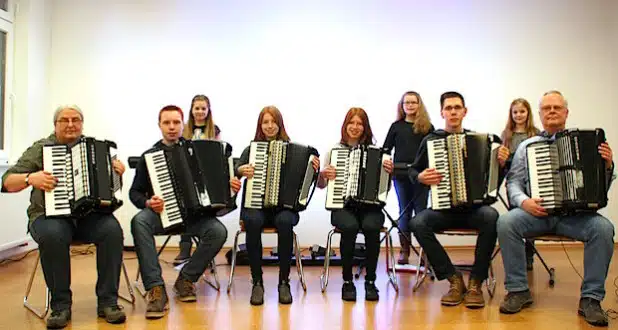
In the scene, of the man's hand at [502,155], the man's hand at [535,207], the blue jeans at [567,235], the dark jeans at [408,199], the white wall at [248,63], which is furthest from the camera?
the white wall at [248,63]

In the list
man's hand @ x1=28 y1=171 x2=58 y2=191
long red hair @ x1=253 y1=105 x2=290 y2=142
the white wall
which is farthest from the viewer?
the white wall

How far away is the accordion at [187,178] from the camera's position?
10.0 feet

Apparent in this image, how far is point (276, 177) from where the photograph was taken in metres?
3.35

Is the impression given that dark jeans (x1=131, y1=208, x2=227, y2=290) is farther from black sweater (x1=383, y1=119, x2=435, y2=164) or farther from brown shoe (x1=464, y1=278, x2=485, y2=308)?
black sweater (x1=383, y1=119, x2=435, y2=164)

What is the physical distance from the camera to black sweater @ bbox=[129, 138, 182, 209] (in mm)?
3178

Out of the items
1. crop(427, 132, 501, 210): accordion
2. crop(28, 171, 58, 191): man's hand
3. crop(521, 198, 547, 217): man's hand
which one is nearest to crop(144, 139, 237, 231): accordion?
crop(28, 171, 58, 191): man's hand

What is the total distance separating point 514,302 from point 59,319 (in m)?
2.48

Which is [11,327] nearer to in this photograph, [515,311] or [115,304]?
[115,304]

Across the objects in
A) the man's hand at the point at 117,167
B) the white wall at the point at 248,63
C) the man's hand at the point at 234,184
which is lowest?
the man's hand at the point at 234,184

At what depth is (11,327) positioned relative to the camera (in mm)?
2721

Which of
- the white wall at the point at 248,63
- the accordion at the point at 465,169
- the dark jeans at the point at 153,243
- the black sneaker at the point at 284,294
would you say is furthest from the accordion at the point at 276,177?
the white wall at the point at 248,63

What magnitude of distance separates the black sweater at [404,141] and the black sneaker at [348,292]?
1.41 m

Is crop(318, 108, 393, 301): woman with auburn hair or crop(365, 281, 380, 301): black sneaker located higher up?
crop(318, 108, 393, 301): woman with auburn hair

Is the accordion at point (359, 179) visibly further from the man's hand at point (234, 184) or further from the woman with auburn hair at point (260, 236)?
the man's hand at point (234, 184)
